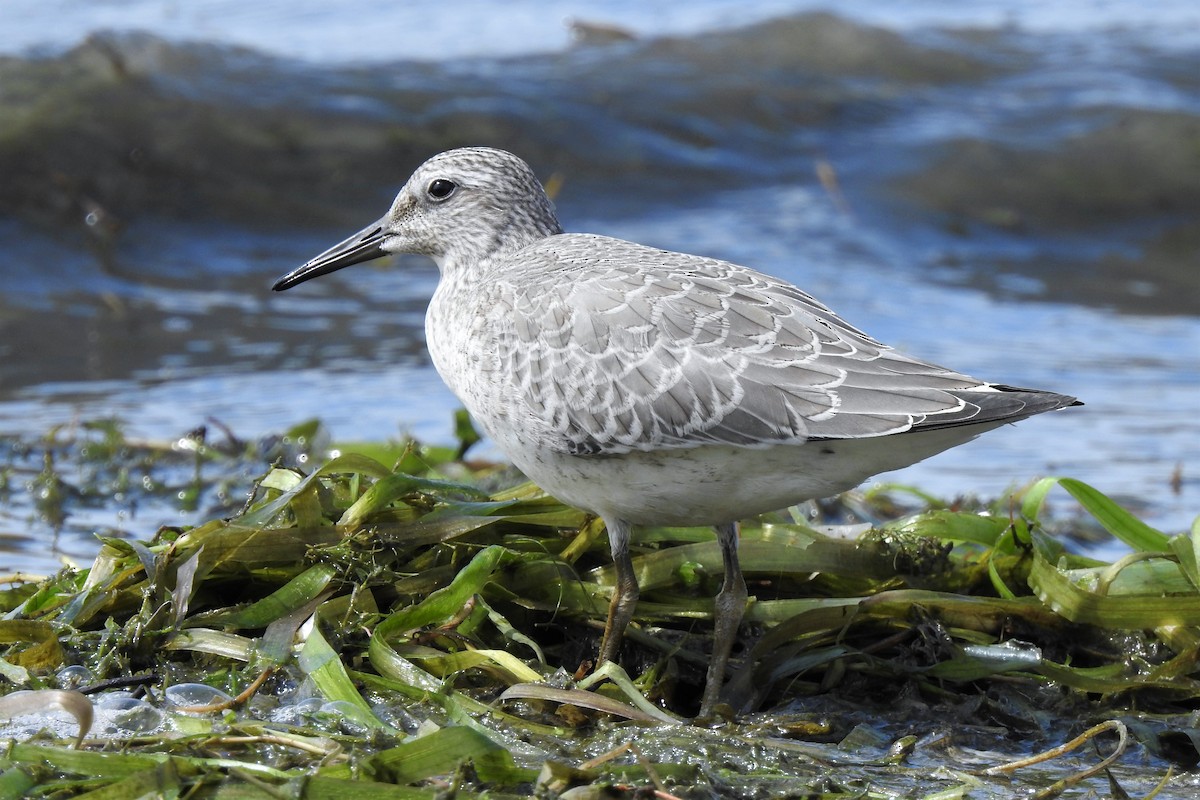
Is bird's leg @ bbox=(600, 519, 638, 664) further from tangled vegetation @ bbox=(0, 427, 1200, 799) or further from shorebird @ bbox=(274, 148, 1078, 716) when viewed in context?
tangled vegetation @ bbox=(0, 427, 1200, 799)

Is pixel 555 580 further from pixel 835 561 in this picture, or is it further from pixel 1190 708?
pixel 1190 708

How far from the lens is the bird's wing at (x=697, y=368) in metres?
4.07

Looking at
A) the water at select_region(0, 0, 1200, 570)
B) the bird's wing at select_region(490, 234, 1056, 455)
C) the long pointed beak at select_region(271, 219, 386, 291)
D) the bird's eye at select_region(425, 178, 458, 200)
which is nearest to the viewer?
the bird's wing at select_region(490, 234, 1056, 455)

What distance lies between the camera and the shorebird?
409cm

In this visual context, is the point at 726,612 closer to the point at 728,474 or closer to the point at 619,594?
the point at 619,594

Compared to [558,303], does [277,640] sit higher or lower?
lower

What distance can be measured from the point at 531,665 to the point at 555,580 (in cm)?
38

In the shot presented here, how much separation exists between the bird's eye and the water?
81.6 inches

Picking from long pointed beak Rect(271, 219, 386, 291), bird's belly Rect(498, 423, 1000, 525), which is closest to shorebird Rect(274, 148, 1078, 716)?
bird's belly Rect(498, 423, 1000, 525)

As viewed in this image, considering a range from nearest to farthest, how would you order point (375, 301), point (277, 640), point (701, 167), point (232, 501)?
point (277, 640), point (232, 501), point (375, 301), point (701, 167)

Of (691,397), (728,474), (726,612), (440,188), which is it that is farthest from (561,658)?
(440,188)

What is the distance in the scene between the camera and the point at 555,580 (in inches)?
184

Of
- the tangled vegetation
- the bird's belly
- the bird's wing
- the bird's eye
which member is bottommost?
the tangled vegetation

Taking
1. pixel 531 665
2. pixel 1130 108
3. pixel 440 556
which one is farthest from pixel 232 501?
pixel 1130 108
